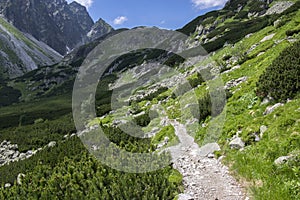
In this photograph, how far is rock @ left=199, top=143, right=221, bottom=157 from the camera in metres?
14.0

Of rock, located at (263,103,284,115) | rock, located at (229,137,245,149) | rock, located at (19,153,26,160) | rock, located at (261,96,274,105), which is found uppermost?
rock, located at (19,153,26,160)

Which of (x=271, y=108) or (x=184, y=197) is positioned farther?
(x=271, y=108)

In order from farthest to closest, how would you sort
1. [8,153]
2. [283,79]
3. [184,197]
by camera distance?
[8,153] < [283,79] < [184,197]

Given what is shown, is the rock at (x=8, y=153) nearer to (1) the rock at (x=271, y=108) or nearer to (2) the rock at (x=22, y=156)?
(2) the rock at (x=22, y=156)

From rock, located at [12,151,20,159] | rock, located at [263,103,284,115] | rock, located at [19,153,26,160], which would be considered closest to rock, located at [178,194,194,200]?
rock, located at [263,103,284,115]

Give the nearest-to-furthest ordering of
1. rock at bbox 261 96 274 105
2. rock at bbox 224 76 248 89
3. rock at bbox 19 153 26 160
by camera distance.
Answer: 1. rock at bbox 261 96 274 105
2. rock at bbox 224 76 248 89
3. rock at bbox 19 153 26 160

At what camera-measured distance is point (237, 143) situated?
1277 centimetres

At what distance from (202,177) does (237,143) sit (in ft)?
8.00

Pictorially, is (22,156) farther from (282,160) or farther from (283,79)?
(282,160)

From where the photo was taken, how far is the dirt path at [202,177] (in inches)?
396

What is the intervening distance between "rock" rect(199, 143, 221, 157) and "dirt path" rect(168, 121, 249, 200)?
0.18 metres

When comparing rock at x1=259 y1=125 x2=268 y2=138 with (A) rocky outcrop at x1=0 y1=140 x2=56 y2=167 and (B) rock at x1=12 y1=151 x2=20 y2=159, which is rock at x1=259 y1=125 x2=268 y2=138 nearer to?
(A) rocky outcrop at x1=0 y1=140 x2=56 y2=167

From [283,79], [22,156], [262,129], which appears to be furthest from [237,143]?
[22,156]

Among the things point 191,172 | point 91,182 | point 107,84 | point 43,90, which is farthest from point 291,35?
point 43,90
